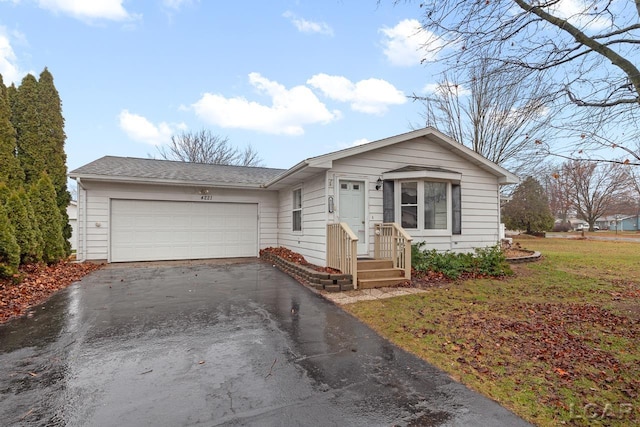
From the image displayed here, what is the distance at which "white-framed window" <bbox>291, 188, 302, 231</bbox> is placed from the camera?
938 cm

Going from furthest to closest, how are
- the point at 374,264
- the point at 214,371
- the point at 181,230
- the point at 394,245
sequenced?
the point at 181,230, the point at 394,245, the point at 374,264, the point at 214,371

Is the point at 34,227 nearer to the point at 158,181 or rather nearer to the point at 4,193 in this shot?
the point at 4,193

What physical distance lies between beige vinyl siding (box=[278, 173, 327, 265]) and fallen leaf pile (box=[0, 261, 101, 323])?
5.39 metres

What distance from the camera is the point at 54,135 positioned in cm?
1025

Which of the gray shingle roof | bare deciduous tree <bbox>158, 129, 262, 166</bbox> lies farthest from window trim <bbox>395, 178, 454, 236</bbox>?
bare deciduous tree <bbox>158, 129, 262, 166</bbox>

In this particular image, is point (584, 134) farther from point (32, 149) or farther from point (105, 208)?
point (32, 149)

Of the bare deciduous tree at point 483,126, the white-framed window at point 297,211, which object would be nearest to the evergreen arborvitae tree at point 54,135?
the white-framed window at point 297,211

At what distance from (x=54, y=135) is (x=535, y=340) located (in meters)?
13.6

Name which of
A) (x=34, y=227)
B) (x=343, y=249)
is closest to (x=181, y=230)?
(x=34, y=227)

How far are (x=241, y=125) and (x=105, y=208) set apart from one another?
56.0 ft

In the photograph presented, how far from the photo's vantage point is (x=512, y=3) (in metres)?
4.32

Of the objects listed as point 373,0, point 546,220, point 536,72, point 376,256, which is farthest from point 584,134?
point 546,220

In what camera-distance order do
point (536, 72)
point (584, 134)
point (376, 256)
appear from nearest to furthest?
point (584, 134), point (536, 72), point (376, 256)

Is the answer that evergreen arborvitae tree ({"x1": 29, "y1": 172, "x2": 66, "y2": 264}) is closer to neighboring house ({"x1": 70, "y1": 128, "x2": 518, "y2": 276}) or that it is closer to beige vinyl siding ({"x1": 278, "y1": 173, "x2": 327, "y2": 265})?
neighboring house ({"x1": 70, "y1": 128, "x2": 518, "y2": 276})
